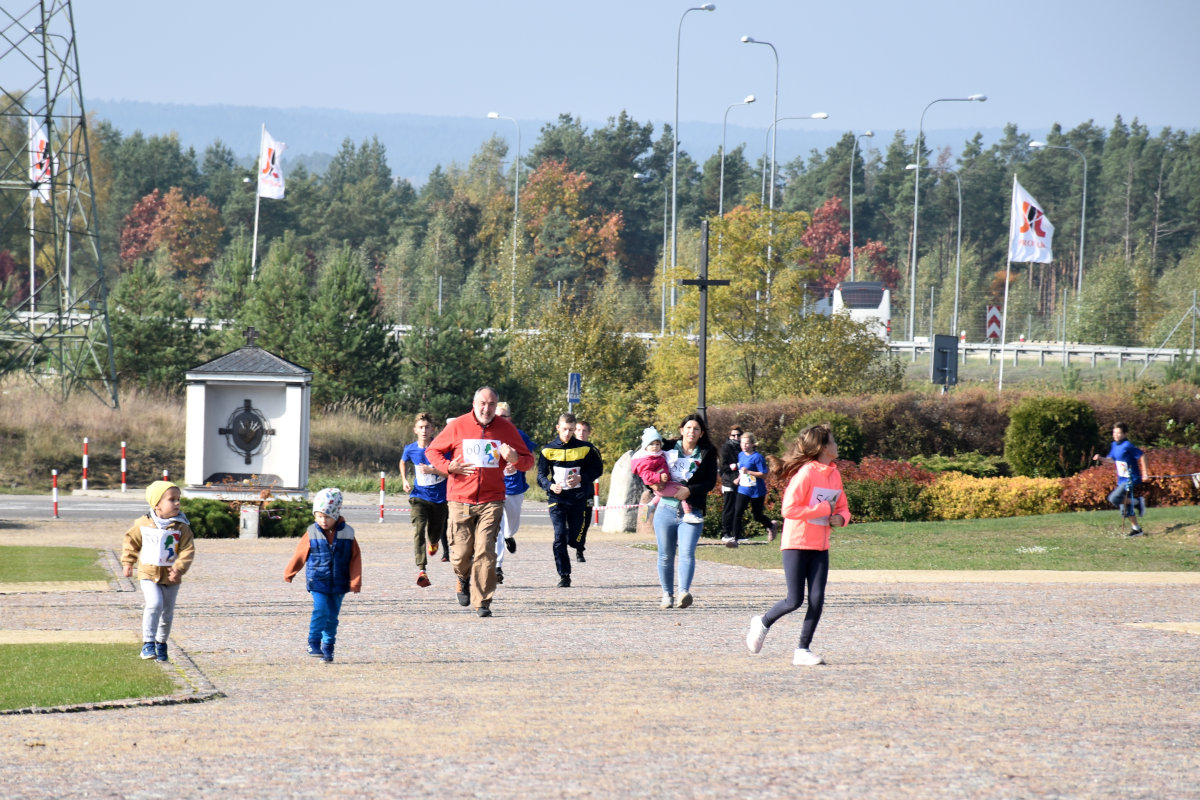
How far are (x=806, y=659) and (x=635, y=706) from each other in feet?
6.31

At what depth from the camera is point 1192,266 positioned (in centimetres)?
7588

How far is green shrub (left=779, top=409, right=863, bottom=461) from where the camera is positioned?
2881cm

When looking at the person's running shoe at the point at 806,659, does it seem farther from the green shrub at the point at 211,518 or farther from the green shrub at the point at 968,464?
the green shrub at the point at 968,464

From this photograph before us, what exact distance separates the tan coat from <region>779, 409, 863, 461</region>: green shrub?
20044 millimetres

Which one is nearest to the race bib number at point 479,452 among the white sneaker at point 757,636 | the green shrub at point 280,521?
the white sneaker at point 757,636

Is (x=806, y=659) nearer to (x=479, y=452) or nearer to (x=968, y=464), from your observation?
(x=479, y=452)

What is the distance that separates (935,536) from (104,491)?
19.4m

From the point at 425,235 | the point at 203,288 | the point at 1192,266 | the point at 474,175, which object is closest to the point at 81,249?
the point at 203,288

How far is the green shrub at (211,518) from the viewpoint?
68.6 feet

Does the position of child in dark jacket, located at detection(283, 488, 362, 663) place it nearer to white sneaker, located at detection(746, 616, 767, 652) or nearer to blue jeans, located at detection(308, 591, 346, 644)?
blue jeans, located at detection(308, 591, 346, 644)

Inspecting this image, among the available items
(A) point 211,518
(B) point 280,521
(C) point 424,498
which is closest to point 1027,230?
(B) point 280,521

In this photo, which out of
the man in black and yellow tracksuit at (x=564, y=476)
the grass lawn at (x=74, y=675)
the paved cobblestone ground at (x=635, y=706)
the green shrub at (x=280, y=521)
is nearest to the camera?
the paved cobblestone ground at (x=635, y=706)

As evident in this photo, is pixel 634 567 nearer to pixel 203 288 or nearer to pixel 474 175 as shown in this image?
pixel 203 288

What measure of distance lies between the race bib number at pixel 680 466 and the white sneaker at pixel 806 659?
2989 mm
